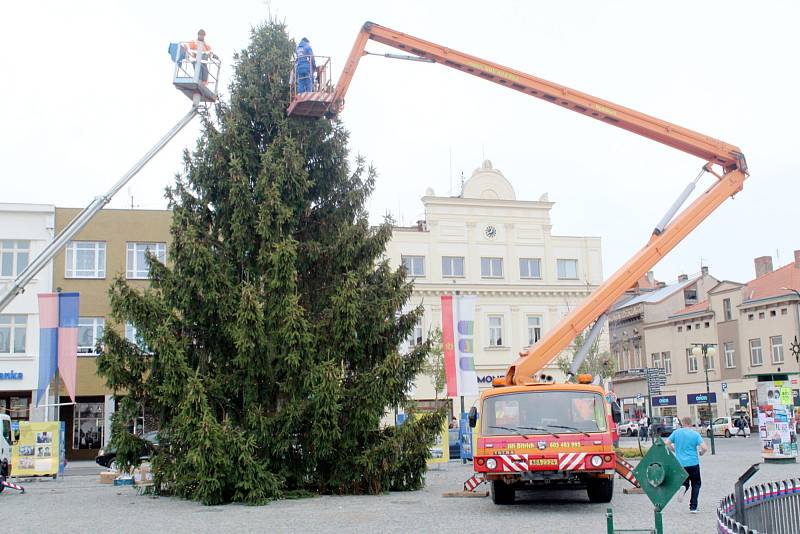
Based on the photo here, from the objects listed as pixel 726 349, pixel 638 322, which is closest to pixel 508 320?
pixel 726 349

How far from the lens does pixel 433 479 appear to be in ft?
81.7

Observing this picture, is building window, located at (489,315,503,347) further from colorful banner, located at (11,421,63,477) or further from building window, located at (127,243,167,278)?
colorful banner, located at (11,421,63,477)

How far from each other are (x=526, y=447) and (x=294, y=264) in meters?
7.10

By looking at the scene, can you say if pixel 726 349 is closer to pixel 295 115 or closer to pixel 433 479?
pixel 433 479

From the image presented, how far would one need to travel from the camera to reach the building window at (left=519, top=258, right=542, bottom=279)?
5547cm

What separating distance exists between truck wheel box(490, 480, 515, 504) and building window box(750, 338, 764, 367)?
2092 inches

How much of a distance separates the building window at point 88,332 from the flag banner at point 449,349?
2029 cm

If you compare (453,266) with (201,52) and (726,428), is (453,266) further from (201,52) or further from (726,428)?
(201,52)

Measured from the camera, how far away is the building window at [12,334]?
4144 cm

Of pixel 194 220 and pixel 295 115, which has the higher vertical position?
pixel 295 115

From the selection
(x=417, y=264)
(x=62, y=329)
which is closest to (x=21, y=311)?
(x=62, y=329)

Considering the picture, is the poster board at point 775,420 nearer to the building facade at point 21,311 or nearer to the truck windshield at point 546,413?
the truck windshield at point 546,413

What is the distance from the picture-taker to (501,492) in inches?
683

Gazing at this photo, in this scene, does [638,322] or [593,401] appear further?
[638,322]
